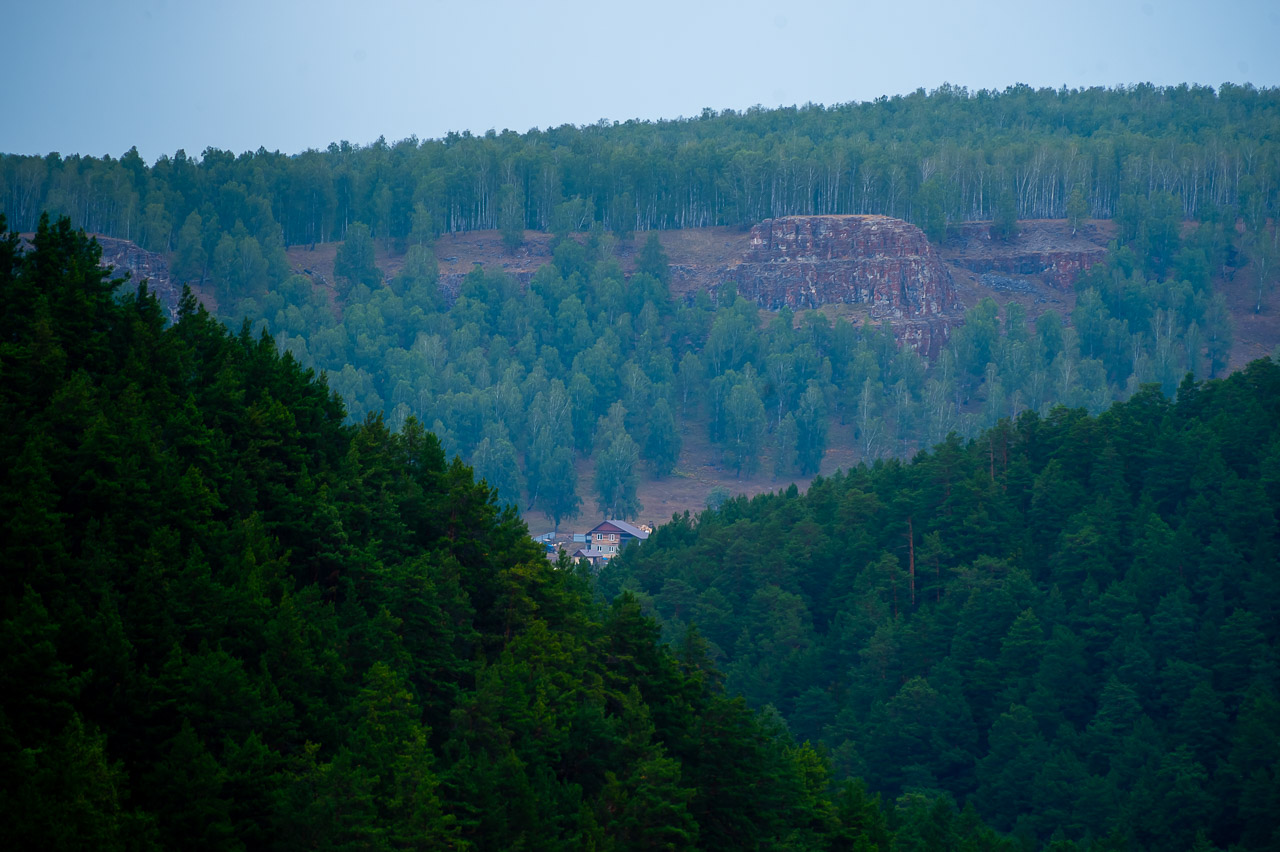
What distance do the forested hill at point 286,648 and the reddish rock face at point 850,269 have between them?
122 metres

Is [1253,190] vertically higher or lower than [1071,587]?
higher

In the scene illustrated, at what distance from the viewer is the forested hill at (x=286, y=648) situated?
100 feet

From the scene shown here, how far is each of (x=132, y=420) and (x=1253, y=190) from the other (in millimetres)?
171974

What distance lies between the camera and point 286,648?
116 ft

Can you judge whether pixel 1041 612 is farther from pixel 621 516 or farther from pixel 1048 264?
pixel 1048 264

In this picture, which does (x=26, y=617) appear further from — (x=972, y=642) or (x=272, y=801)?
(x=972, y=642)

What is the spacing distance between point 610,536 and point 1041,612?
57.7 m

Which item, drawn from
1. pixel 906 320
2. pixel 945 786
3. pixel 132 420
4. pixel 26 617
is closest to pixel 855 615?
pixel 945 786

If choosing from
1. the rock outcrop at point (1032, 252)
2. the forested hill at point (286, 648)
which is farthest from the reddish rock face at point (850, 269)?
the forested hill at point (286, 648)

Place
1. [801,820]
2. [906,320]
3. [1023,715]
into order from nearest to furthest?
Answer: [801,820] < [1023,715] < [906,320]

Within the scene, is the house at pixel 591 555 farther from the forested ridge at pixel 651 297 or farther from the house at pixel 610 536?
the forested ridge at pixel 651 297

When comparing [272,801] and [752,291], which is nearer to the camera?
[272,801]

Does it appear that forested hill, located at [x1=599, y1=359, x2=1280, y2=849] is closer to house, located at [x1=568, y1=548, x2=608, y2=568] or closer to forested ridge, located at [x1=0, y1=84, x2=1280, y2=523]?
house, located at [x1=568, y1=548, x2=608, y2=568]

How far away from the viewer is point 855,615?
8550cm
